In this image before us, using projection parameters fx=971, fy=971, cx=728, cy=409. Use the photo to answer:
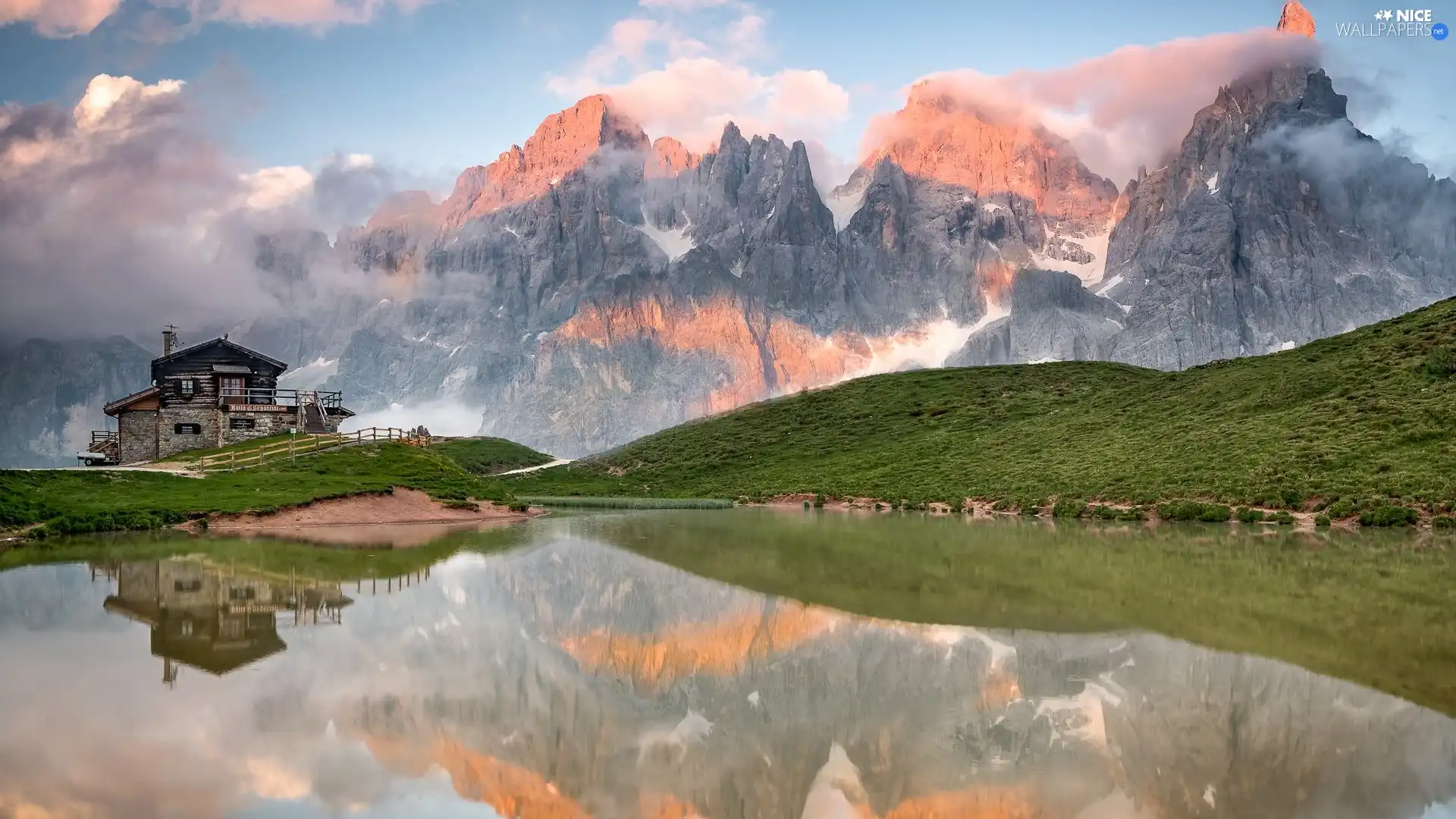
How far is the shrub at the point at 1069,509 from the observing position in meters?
47.3

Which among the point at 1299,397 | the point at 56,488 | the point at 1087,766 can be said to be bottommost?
the point at 1087,766

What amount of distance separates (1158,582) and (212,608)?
19.5 meters

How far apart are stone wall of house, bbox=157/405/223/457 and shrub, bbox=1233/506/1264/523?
6446cm

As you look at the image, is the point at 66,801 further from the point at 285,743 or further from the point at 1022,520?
the point at 1022,520

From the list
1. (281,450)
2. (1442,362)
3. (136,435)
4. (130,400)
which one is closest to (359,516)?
(281,450)

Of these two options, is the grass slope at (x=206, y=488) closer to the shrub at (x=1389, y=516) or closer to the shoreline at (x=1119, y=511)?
the shoreline at (x=1119, y=511)

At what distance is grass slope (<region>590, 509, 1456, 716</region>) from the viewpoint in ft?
46.5

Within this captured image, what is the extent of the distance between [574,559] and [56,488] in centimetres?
2703

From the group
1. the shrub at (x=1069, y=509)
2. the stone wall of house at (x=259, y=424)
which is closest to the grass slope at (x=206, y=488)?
the stone wall of house at (x=259, y=424)

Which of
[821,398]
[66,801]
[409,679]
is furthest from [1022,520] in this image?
[821,398]

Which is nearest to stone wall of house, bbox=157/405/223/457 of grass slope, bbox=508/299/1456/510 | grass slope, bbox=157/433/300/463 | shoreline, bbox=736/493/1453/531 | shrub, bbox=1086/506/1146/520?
grass slope, bbox=157/433/300/463

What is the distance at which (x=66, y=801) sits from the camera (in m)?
7.90

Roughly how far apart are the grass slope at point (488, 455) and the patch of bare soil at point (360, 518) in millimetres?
56951

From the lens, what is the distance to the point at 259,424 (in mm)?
71500
